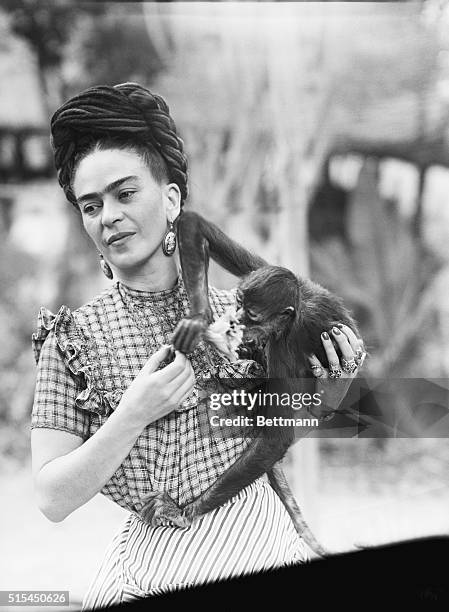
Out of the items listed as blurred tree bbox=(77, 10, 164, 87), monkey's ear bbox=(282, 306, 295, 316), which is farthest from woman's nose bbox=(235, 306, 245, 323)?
blurred tree bbox=(77, 10, 164, 87)

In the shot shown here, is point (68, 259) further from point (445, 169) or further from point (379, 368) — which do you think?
point (445, 169)

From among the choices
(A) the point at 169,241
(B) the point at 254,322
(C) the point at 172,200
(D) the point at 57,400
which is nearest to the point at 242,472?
(B) the point at 254,322

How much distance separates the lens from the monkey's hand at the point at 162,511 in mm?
1958

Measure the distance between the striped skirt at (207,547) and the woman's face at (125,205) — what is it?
0.75 m

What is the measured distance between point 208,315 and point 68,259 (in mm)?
462

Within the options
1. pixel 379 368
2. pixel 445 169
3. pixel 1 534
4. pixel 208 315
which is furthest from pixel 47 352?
pixel 445 169

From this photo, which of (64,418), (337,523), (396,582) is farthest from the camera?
(396,582)

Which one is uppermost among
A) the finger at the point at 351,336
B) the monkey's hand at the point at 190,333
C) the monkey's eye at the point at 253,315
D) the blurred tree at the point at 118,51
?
the blurred tree at the point at 118,51

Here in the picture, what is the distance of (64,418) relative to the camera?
6.36ft

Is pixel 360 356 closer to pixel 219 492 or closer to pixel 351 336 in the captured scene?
pixel 351 336

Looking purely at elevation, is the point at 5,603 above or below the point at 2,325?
below

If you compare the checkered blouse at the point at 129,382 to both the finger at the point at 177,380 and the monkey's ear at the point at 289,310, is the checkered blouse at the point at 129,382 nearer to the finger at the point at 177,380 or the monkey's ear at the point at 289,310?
the finger at the point at 177,380

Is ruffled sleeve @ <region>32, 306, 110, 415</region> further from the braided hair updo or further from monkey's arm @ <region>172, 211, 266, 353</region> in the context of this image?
the braided hair updo

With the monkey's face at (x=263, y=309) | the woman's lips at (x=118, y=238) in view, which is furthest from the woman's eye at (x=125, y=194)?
the monkey's face at (x=263, y=309)
